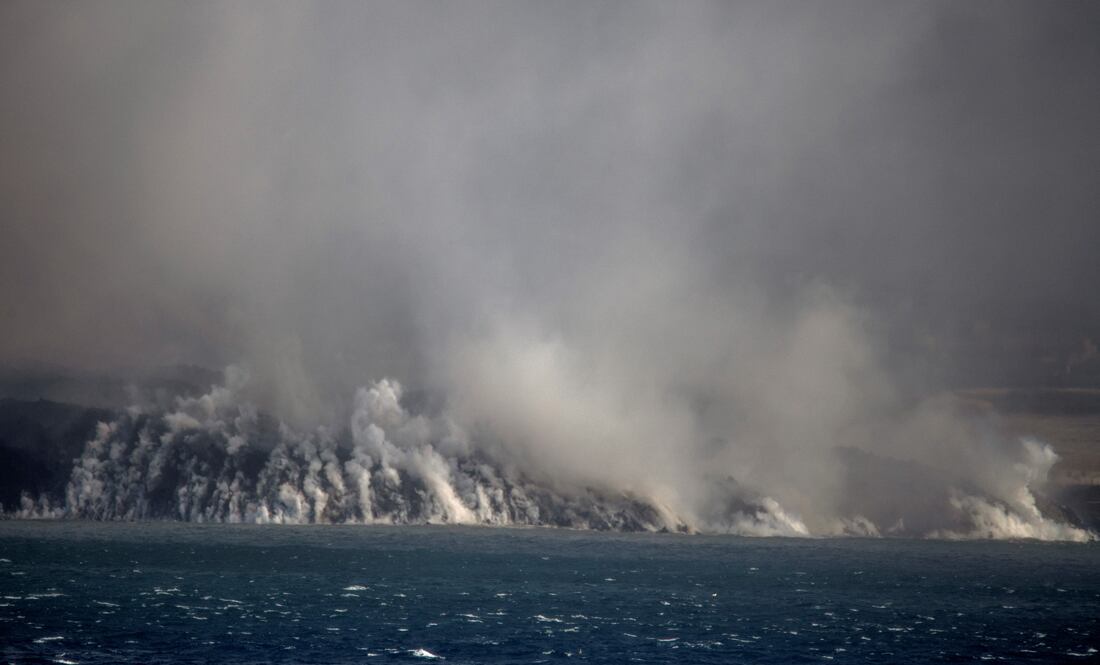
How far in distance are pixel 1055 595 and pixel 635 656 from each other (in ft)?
417

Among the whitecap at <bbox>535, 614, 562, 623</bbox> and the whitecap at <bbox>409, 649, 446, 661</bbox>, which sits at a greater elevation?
the whitecap at <bbox>535, 614, 562, 623</bbox>

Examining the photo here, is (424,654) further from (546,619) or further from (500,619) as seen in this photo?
(546,619)

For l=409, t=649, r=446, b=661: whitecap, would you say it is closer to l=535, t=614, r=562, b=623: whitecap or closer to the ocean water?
the ocean water

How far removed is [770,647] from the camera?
346 ft

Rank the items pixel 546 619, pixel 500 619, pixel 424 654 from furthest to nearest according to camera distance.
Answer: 1. pixel 546 619
2. pixel 500 619
3. pixel 424 654

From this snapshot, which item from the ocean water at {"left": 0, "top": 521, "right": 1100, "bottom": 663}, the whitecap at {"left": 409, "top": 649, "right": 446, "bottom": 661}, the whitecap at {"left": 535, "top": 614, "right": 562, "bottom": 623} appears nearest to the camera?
the whitecap at {"left": 409, "top": 649, "right": 446, "bottom": 661}

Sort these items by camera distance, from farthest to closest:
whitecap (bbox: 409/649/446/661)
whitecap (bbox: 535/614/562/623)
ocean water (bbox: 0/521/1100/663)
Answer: whitecap (bbox: 535/614/562/623), ocean water (bbox: 0/521/1100/663), whitecap (bbox: 409/649/446/661)

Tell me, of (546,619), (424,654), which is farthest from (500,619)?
(424,654)

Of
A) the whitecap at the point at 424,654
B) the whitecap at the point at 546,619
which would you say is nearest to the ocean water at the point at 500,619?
the whitecap at the point at 546,619

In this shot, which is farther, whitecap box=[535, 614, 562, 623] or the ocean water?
whitecap box=[535, 614, 562, 623]

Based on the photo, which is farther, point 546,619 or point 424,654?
point 546,619

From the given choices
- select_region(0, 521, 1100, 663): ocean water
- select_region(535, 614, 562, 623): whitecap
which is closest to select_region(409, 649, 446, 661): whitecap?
select_region(0, 521, 1100, 663): ocean water

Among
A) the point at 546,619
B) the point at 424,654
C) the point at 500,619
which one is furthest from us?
the point at 546,619

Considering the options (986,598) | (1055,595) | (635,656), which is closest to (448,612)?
(635,656)
